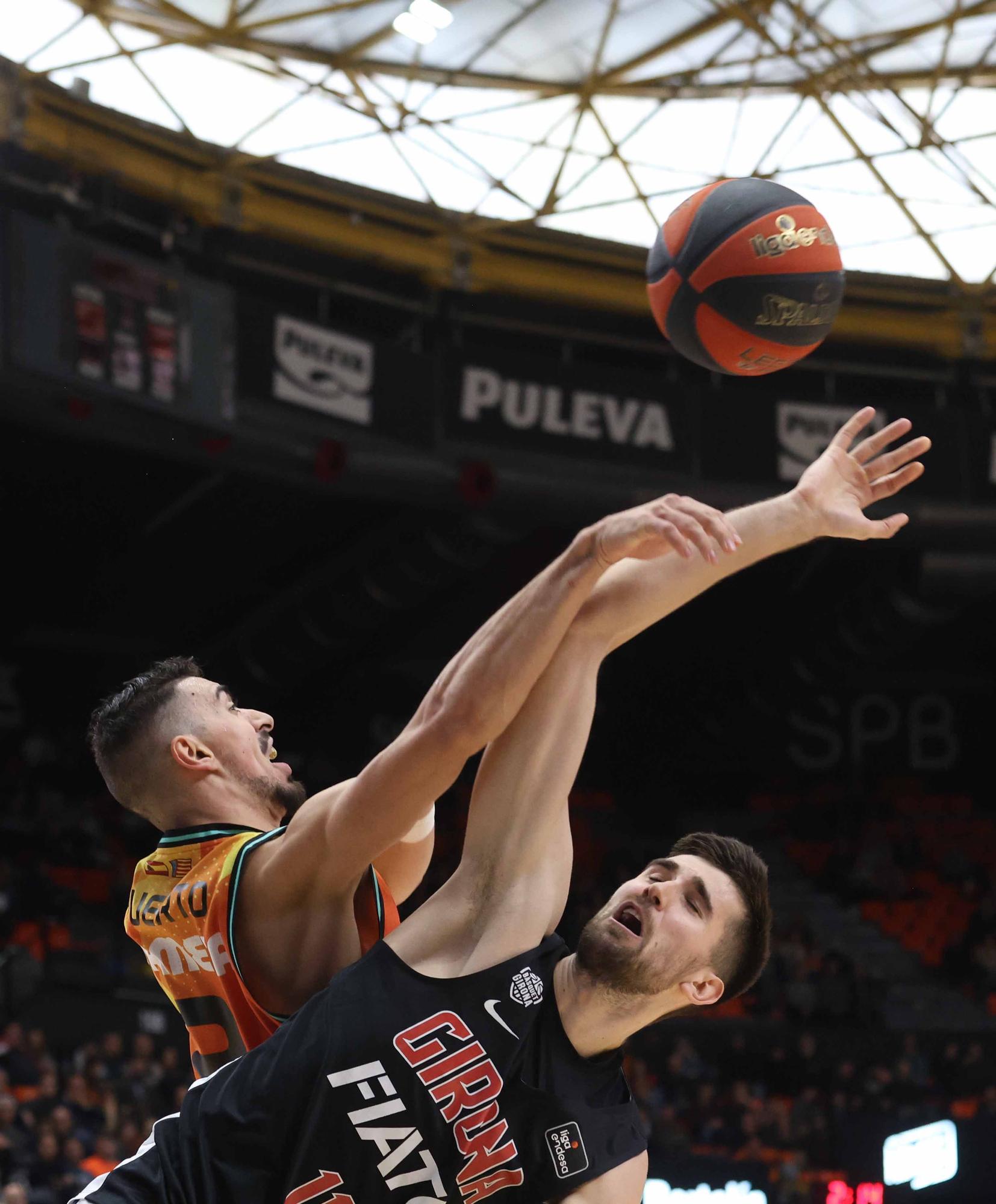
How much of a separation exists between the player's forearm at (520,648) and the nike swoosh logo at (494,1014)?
1.71 ft

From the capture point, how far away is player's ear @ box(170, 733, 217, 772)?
3410 millimetres

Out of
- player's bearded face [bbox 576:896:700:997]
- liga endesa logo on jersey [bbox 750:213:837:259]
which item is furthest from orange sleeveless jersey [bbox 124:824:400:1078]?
liga endesa logo on jersey [bbox 750:213:837:259]

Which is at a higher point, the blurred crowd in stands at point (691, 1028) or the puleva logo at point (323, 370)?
the puleva logo at point (323, 370)

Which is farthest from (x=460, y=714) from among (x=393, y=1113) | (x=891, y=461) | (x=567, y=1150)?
(x=891, y=461)

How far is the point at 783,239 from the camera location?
4578mm

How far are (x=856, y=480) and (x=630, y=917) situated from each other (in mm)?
1092

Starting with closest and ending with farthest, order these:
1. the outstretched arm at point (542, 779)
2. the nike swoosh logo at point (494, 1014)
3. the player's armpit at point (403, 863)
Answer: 1. the nike swoosh logo at point (494, 1014)
2. the outstretched arm at point (542, 779)
3. the player's armpit at point (403, 863)

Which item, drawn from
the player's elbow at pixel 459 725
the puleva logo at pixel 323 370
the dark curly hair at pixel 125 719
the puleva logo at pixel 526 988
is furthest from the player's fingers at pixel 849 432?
the puleva logo at pixel 323 370

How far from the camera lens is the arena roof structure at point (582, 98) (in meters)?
14.1

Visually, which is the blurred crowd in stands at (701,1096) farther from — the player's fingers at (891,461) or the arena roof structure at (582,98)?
the arena roof structure at (582,98)

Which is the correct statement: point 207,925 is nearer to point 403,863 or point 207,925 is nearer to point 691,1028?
point 403,863

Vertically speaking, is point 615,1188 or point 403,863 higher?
point 403,863

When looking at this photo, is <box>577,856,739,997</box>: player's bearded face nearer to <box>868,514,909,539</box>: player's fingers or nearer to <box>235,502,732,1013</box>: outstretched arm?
<box>235,502,732,1013</box>: outstretched arm

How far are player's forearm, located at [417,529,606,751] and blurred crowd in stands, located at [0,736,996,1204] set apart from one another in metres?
6.64
